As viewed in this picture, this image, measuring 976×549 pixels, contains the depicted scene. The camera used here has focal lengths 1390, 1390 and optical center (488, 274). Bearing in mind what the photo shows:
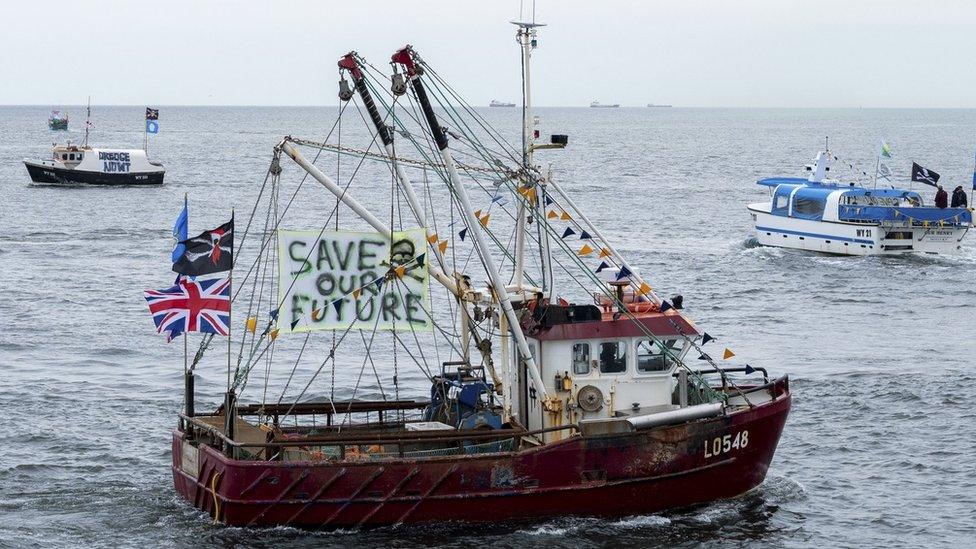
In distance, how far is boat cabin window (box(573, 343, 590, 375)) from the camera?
2736cm

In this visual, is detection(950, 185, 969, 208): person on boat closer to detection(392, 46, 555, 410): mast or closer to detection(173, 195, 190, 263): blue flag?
detection(392, 46, 555, 410): mast

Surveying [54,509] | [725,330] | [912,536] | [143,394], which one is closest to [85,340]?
[143,394]

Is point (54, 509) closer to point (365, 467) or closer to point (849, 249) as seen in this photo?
point (365, 467)

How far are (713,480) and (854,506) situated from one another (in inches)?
142

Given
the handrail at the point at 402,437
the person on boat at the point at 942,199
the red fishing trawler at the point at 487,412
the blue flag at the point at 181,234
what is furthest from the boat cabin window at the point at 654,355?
the person on boat at the point at 942,199

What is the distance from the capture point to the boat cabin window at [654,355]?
27.6 metres

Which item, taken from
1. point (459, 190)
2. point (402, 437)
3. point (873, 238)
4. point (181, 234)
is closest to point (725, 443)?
point (402, 437)

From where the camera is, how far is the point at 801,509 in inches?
1135

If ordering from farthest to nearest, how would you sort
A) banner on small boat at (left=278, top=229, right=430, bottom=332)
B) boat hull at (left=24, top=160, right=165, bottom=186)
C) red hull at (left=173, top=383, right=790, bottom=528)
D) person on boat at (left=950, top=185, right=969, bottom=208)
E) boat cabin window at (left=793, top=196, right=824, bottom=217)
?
1. boat hull at (left=24, top=160, right=165, bottom=186)
2. boat cabin window at (left=793, top=196, right=824, bottom=217)
3. person on boat at (left=950, top=185, right=969, bottom=208)
4. banner on small boat at (left=278, top=229, right=430, bottom=332)
5. red hull at (left=173, top=383, right=790, bottom=528)

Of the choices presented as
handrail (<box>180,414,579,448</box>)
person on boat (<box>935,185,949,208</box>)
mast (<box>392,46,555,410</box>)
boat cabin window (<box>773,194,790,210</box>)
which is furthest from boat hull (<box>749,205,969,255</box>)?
mast (<box>392,46,555,410</box>)

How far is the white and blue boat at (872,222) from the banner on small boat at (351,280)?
44867 mm

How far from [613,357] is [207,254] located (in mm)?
8128

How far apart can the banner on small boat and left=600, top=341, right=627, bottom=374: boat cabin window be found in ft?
11.8

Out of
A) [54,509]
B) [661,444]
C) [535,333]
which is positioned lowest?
[54,509]
